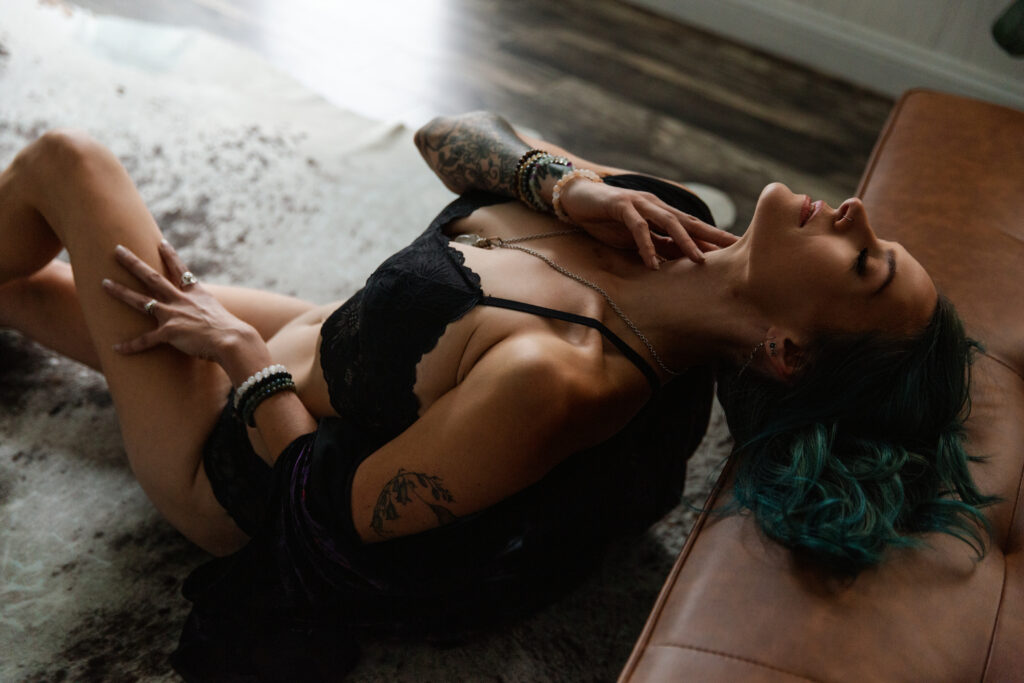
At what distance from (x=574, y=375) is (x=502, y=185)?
Answer: 48 centimetres

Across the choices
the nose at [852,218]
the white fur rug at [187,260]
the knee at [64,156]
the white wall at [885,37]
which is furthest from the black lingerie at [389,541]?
the white wall at [885,37]

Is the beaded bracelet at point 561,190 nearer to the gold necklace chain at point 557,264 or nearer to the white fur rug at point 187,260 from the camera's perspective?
the gold necklace chain at point 557,264

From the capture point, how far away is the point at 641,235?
124cm

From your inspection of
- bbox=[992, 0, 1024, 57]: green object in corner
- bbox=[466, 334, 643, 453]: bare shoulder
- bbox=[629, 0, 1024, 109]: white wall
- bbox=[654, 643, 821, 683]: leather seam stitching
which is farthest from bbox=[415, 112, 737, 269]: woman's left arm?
bbox=[629, 0, 1024, 109]: white wall

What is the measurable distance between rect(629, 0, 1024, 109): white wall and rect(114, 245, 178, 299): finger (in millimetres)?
2835

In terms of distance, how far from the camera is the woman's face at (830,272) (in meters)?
1.11

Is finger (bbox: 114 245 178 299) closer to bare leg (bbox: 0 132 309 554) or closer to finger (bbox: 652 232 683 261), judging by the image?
bare leg (bbox: 0 132 309 554)

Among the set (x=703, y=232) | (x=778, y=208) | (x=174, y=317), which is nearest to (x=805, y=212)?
(x=778, y=208)

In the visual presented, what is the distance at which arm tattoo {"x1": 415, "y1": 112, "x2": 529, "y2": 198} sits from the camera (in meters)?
1.42

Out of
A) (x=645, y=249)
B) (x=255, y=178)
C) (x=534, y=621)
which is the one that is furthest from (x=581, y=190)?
(x=255, y=178)

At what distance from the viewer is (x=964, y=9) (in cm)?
301

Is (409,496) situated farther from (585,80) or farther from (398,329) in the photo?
(585,80)

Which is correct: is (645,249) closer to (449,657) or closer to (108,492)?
(449,657)

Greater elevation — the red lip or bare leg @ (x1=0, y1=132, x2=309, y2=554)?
the red lip
